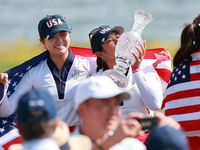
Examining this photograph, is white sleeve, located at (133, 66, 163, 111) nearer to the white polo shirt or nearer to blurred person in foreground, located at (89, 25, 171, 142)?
blurred person in foreground, located at (89, 25, 171, 142)

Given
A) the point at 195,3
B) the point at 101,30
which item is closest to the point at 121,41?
the point at 101,30

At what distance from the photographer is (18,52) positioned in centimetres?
848

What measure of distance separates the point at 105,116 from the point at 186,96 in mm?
1189

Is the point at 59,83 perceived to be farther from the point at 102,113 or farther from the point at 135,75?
the point at 102,113

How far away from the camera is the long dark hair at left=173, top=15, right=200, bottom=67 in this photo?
3178 millimetres

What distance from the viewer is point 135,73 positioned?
10.4 ft

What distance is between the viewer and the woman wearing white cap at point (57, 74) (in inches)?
143

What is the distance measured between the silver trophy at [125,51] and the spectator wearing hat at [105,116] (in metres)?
1.05

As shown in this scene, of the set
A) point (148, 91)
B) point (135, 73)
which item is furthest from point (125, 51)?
point (148, 91)

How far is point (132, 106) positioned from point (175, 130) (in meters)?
1.32

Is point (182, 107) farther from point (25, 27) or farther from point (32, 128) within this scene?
point (25, 27)

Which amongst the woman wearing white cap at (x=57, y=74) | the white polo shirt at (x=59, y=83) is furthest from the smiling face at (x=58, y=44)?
the white polo shirt at (x=59, y=83)

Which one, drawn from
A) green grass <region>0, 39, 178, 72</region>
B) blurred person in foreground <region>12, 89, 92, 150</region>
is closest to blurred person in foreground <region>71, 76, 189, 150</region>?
blurred person in foreground <region>12, 89, 92, 150</region>

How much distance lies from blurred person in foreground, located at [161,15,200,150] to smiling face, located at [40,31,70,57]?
1.04 meters
